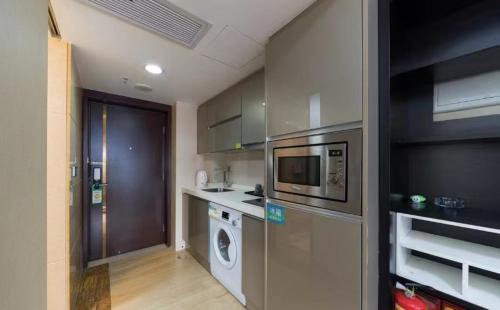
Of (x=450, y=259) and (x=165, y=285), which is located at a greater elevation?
(x=450, y=259)

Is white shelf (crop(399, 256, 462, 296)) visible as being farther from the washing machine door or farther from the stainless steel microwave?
the washing machine door

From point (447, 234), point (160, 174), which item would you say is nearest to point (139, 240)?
point (160, 174)

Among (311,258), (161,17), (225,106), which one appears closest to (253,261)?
(311,258)

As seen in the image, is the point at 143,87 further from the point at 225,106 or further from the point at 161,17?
the point at 161,17

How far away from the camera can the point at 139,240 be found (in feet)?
9.39

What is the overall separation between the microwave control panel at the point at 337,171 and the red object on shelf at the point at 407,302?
55cm

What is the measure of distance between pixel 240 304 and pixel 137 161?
88.1 inches

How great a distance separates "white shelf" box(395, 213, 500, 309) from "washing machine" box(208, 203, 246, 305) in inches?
45.6

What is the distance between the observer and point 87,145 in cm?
246

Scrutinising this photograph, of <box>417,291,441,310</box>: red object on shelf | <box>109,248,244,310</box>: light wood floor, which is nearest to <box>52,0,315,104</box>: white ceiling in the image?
<box>417,291,441,310</box>: red object on shelf

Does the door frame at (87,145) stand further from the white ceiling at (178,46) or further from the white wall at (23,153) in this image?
the white wall at (23,153)

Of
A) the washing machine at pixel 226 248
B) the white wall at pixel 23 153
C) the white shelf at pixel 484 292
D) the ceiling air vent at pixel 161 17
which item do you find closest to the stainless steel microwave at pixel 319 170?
the white shelf at pixel 484 292

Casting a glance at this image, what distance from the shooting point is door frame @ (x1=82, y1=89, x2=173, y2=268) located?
2.42 m

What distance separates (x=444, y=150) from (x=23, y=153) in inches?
67.8
